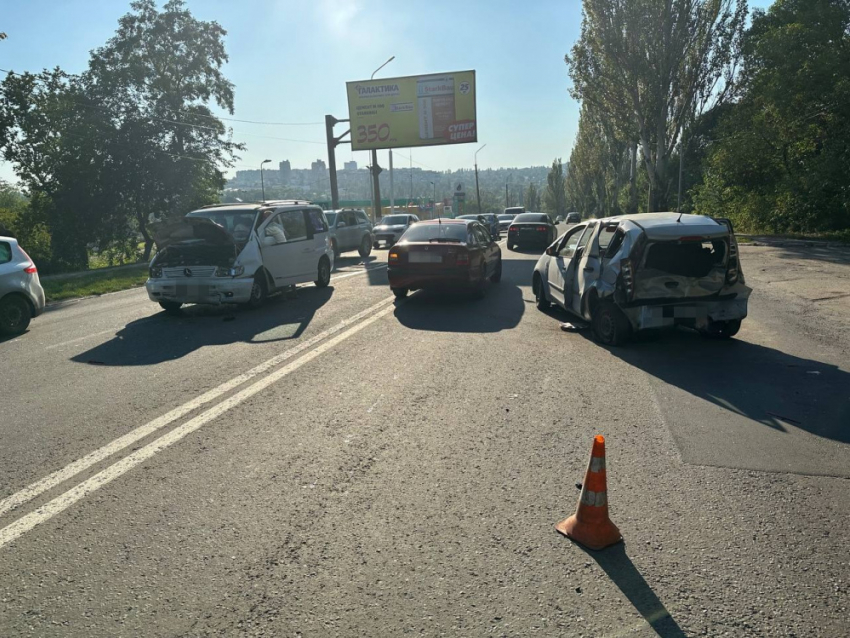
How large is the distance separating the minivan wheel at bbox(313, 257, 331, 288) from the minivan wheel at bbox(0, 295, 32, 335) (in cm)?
561

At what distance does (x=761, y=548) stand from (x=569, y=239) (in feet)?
23.4

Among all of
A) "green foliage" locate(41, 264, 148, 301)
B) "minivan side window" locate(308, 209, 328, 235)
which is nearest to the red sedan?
"minivan side window" locate(308, 209, 328, 235)

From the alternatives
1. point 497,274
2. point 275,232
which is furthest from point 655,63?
point 275,232

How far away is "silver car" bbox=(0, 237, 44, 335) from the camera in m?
9.22

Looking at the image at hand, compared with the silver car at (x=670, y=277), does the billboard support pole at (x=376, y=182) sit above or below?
above

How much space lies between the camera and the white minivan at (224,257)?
397 inches

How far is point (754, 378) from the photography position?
20.9ft

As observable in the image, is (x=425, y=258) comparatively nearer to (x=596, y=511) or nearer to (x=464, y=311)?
(x=464, y=311)

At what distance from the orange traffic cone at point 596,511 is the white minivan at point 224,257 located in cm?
808

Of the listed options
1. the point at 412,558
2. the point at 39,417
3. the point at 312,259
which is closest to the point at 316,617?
the point at 412,558

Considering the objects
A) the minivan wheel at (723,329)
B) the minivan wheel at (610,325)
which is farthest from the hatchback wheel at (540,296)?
the minivan wheel at (723,329)

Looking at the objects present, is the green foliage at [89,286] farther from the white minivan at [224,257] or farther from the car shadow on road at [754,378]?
the car shadow on road at [754,378]

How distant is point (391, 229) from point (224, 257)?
18.5 meters

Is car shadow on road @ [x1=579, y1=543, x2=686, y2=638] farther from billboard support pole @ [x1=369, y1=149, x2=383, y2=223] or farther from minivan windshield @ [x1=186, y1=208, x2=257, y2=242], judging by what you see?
billboard support pole @ [x1=369, y1=149, x2=383, y2=223]
